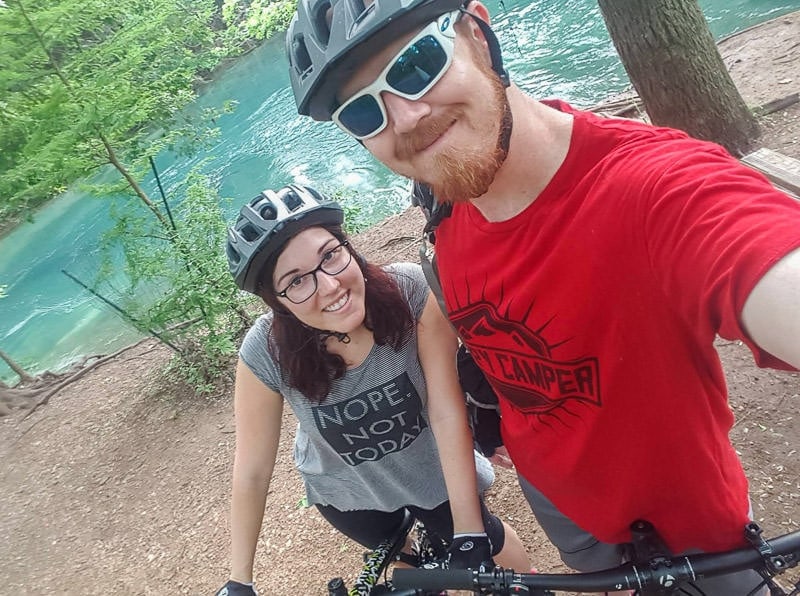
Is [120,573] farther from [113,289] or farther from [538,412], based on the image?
[538,412]

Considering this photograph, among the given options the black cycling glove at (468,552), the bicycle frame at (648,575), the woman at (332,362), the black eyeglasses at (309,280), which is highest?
the black eyeglasses at (309,280)

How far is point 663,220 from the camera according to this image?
3.53 feet

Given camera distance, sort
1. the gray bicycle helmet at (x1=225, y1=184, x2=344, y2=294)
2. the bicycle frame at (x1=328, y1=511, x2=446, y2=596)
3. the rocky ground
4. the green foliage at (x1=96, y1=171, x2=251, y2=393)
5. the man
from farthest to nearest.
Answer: the green foliage at (x1=96, y1=171, x2=251, y2=393) → the rocky ground → the bicycle frame at (x1=328, y1=511, x2=446, y2=596) → the gray bicycle helmet at (x1=225, y1=184, x2=344, y2=294) → the man

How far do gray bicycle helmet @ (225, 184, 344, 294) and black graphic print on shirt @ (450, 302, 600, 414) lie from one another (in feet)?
2.12

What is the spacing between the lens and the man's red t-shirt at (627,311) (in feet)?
3.37

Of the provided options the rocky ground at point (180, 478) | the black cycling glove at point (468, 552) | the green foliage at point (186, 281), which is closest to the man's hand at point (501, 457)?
the black cycling glove at point (468, 552)

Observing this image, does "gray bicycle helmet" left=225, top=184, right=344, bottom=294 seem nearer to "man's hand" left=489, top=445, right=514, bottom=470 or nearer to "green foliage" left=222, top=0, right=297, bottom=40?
"man's hand" left=489, top=445, right=514, bottom=470

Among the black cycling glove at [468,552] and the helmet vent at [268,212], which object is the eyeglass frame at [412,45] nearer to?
the helmet vent at [268,212]

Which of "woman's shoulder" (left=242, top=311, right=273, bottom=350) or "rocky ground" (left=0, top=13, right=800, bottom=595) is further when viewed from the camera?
"rocky ground" (left=0, top=13, right=800, bottom=595)

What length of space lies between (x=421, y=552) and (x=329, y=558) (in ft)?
5.27

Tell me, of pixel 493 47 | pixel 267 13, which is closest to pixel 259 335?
pixel 493 47

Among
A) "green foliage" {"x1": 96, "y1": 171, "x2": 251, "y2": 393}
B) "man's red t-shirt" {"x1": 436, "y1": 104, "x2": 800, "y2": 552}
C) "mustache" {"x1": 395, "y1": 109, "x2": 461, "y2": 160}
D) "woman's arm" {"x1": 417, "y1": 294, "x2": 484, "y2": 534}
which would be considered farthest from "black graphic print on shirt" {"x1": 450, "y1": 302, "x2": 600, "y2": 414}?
"green foliage" {"x1": 96, "y1": 171, "x2": 251, "y2": 393}

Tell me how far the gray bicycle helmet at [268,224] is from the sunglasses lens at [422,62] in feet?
2.34

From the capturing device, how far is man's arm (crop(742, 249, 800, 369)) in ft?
2.97
